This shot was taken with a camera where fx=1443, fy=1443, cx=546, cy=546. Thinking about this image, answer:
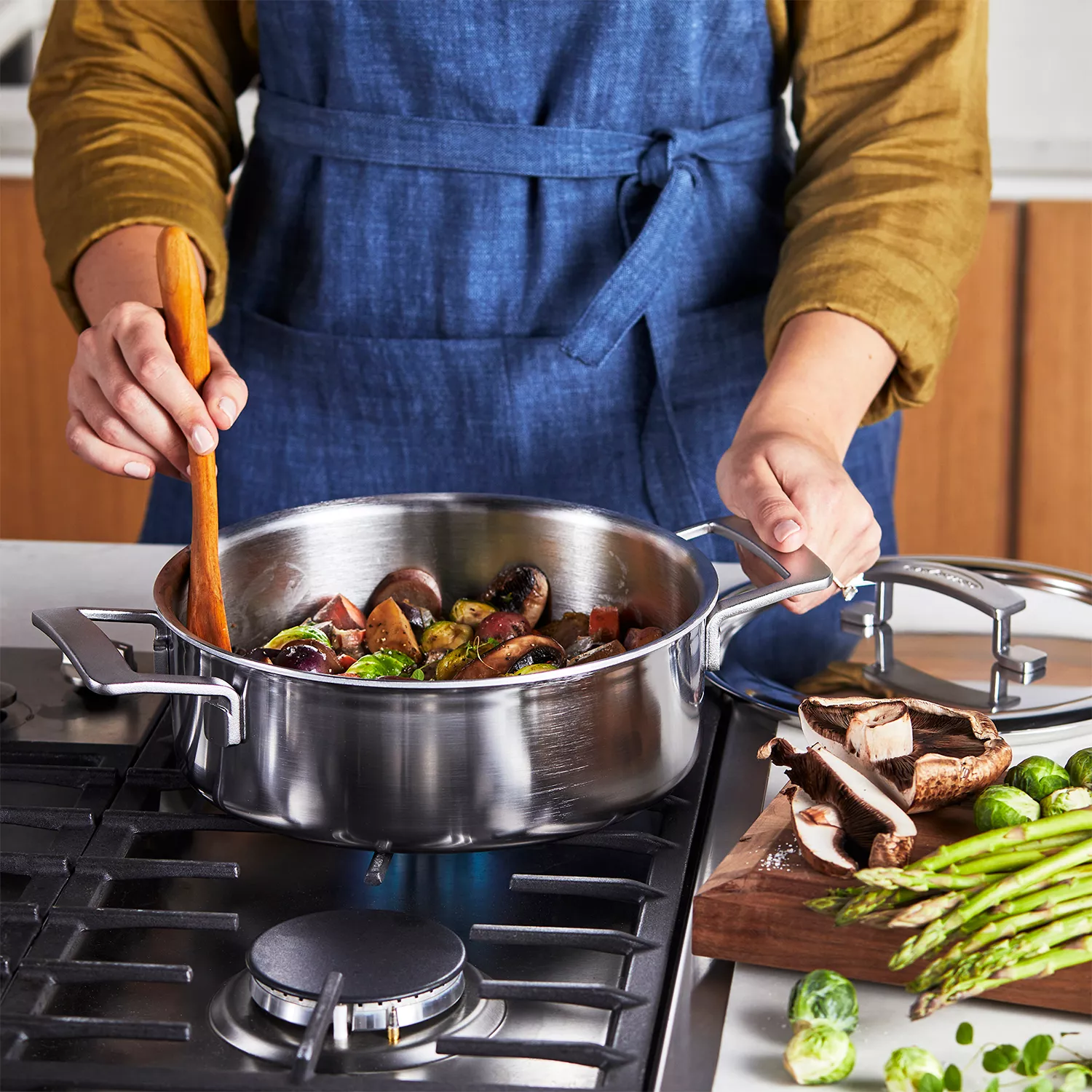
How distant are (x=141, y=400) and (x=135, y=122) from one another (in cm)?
56

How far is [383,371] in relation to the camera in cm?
152

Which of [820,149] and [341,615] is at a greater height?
[820,149]

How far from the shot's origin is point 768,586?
3.13 feet

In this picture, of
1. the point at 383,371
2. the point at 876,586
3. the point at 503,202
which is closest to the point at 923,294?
the point at 876,586

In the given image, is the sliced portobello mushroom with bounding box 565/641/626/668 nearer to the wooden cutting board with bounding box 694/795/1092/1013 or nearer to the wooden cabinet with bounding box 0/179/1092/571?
the wooden cutting board with bounding box 694/795/1092/1013

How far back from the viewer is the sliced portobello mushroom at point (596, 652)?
99cm

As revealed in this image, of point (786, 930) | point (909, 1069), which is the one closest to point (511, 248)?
point (786, 930)

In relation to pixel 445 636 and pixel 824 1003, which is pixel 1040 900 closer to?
pixel 824 1003

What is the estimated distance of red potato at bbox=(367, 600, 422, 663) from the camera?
1.08 metres

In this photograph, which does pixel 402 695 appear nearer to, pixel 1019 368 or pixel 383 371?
pixel 383 371

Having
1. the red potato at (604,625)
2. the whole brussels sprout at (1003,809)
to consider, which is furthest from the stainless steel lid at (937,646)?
the whole brussels sprout at (1003,809)

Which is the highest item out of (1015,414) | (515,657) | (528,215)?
(528,215)

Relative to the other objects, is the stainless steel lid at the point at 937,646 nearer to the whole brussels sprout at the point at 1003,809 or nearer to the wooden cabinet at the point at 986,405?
the whole brussels sprout at the point at 1003,809

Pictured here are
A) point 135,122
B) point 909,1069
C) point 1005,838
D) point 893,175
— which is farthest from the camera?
point 135,122
